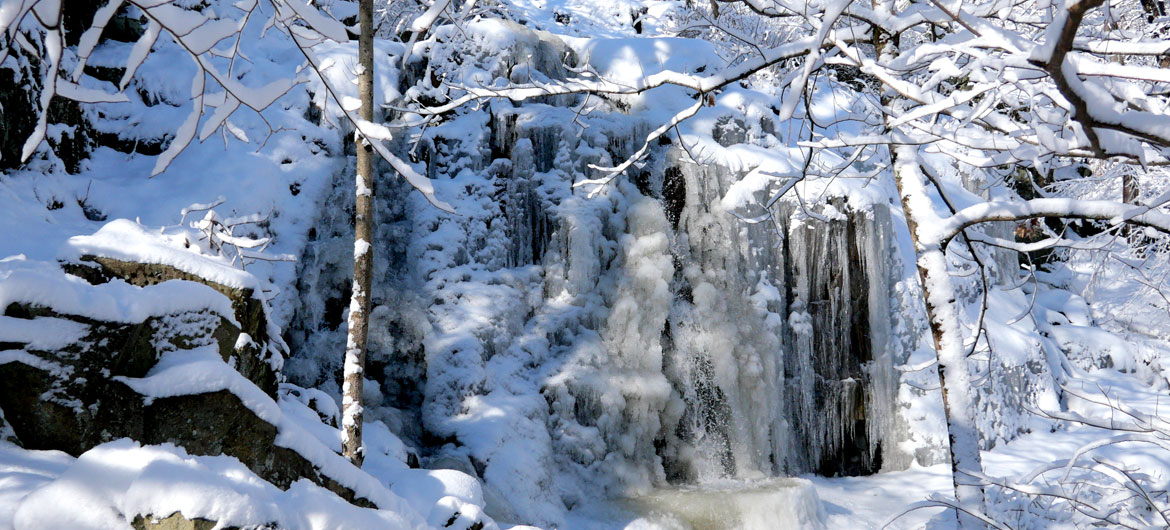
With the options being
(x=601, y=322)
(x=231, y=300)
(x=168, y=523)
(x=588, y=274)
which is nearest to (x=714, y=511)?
(x=601, y=322)

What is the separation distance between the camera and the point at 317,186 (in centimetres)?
826

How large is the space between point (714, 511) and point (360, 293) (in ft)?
13.7

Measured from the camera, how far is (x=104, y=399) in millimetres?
2652

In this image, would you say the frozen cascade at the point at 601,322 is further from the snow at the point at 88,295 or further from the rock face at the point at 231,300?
the snow at the point at 88,295

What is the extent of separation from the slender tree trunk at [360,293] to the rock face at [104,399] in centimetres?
214

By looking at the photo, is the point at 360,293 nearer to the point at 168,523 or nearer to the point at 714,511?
the point at 168,523

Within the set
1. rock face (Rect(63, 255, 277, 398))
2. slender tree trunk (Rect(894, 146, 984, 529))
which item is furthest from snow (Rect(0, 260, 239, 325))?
slender tree trunk (Rect(894, 146, 984, 529))

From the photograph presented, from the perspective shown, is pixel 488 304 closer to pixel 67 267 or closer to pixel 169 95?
pixel 169 95

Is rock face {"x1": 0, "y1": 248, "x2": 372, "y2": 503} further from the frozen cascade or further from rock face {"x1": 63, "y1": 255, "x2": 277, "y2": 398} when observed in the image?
the frozen cascade

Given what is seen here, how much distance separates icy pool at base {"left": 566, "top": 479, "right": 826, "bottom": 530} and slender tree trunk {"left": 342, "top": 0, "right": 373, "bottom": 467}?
9.57 feet

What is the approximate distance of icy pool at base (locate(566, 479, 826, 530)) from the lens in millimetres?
7039

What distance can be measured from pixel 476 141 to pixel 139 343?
6875mm

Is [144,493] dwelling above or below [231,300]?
below

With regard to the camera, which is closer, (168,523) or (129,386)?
(168,523)
